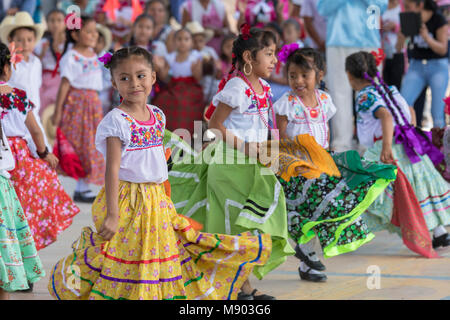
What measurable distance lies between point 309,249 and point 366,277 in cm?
41

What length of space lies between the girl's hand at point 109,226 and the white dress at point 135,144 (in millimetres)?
243

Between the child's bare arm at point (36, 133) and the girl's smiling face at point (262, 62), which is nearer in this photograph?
the girl's smiling face at point (262, 62)

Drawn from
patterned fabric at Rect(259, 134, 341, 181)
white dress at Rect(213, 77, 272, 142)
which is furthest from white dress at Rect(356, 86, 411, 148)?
white dress at Rect(213, 77, 272, 142)

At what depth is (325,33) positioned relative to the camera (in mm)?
10773

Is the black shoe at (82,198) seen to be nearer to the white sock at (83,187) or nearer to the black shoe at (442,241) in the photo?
the white sock at (83,187)

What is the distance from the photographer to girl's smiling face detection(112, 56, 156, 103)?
166 inches

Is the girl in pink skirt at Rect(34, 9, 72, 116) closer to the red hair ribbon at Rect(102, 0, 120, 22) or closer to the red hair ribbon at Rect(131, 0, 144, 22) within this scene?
the red hair ribbon at Rect(102, 0, 120, 22)

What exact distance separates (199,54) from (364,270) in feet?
18.4

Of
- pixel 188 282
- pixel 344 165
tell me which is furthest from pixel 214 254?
pixel 344 165

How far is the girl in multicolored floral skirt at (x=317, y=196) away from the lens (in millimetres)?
5328

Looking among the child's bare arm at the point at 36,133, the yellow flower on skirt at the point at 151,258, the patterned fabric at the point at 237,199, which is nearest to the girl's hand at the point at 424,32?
the patterned fabric at the point at 237,199

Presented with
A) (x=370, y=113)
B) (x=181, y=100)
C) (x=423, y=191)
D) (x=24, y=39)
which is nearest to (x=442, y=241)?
(x=423, y=191)

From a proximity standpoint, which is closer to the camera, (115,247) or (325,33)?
(115,247)

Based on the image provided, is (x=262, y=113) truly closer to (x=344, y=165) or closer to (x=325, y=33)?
(x=344, y=165)
